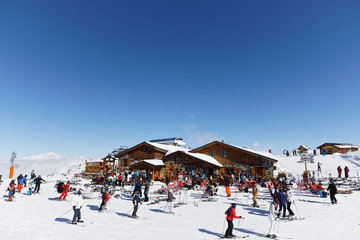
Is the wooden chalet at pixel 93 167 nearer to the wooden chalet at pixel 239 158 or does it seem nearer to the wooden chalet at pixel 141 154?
the wooden chalet at pixel 141 154

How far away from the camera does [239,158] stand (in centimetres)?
3356

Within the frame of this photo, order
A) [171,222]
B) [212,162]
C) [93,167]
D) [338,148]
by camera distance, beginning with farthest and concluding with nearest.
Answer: [338,148], [93,167], [212,162], [171,222]

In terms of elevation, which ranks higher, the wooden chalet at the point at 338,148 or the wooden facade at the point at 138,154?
the wooden chalet at the point at 338,148

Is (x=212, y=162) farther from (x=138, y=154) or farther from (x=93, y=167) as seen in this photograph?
(x=93, y=167)

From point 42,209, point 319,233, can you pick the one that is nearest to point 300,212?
point 319,233

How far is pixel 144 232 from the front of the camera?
31.0 ft

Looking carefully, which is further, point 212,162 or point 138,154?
point 138,154

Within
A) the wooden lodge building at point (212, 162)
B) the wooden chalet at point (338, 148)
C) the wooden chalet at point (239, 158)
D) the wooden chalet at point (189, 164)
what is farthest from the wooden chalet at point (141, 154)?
the wooden chalet at point (338, 148)

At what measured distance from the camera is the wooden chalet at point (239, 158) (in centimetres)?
3146

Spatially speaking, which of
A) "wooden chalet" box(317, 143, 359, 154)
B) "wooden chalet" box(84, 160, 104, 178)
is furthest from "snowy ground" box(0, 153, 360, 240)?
"wooden chalet" box(317, 143, 359, 154)

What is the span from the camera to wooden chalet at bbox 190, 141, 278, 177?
3146 cm

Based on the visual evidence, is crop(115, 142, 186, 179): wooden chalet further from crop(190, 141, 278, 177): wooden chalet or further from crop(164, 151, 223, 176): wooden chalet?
crop(190, 141, 278, 177): wooden chalet

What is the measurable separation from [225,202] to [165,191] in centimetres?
641

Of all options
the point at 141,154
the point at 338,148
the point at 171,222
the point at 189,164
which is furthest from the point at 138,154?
the point at 338,148
